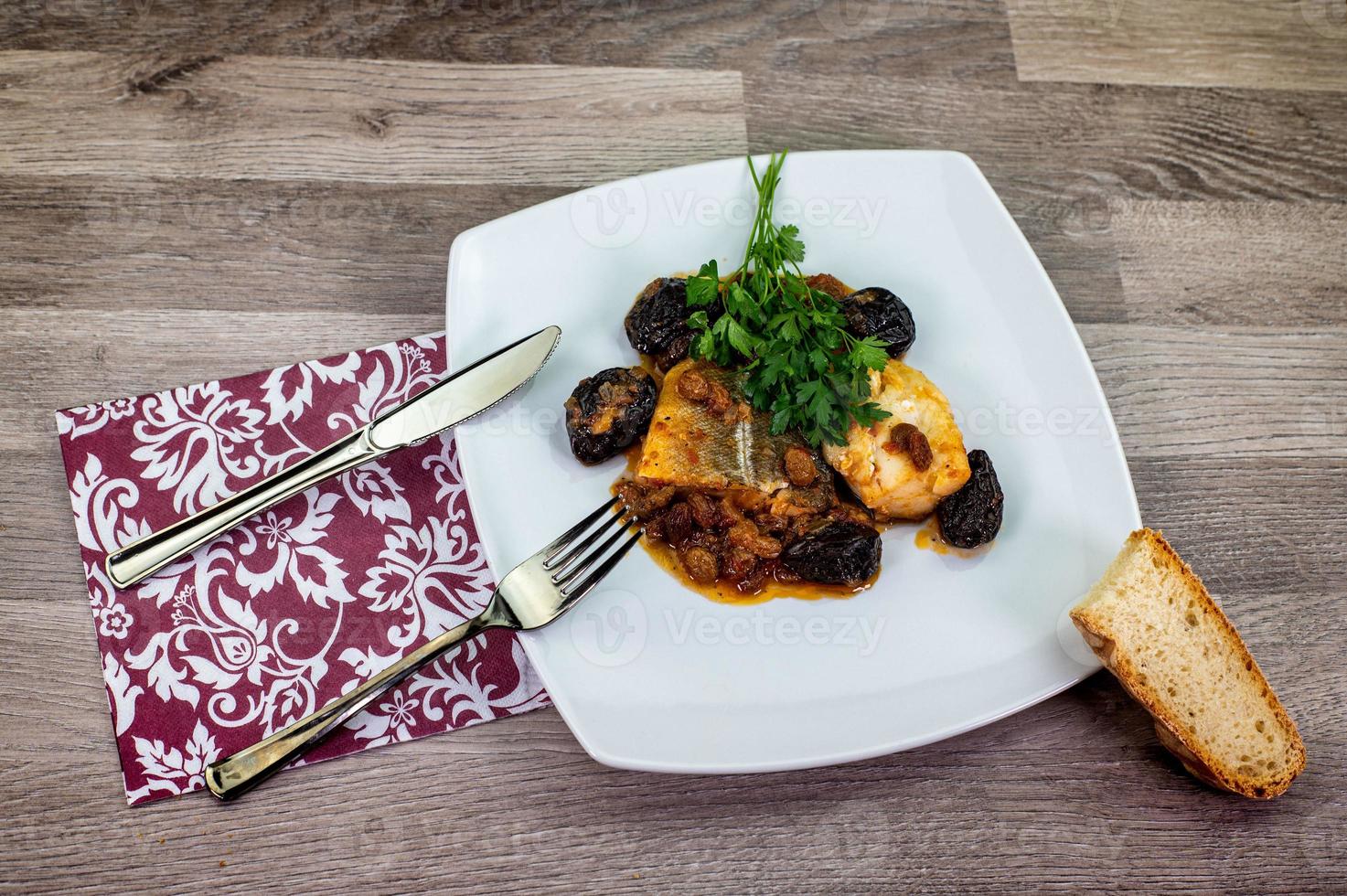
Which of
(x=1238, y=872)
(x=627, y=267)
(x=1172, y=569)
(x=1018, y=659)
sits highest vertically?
(x=627, y=267)

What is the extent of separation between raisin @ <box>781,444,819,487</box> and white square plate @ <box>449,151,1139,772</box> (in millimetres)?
294

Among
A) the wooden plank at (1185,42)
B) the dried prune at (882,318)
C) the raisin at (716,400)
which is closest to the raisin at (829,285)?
the dried prune at (882,318)

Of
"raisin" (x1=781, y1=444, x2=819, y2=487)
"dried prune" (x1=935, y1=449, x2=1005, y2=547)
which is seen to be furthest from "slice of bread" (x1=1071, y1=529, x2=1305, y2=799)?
"raisin" (x1=781, y1=444, x2=819, y2=487)

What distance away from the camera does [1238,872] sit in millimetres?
2529

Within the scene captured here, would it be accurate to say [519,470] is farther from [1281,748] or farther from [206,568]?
[1281,748]

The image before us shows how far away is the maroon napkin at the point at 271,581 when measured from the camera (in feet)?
8.09

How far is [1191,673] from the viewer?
249 centimetres

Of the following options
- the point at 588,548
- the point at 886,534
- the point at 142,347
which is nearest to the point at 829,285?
the point at 886,534

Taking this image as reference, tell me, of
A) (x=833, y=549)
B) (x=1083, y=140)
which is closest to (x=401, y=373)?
(x=833, y=549)

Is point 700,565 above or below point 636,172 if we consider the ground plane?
below

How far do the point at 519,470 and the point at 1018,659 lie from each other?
1.38 meters

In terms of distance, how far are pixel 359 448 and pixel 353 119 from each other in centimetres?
135

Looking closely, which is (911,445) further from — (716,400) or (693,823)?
(693,823)

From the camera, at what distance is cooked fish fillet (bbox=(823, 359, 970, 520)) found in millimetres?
2514
